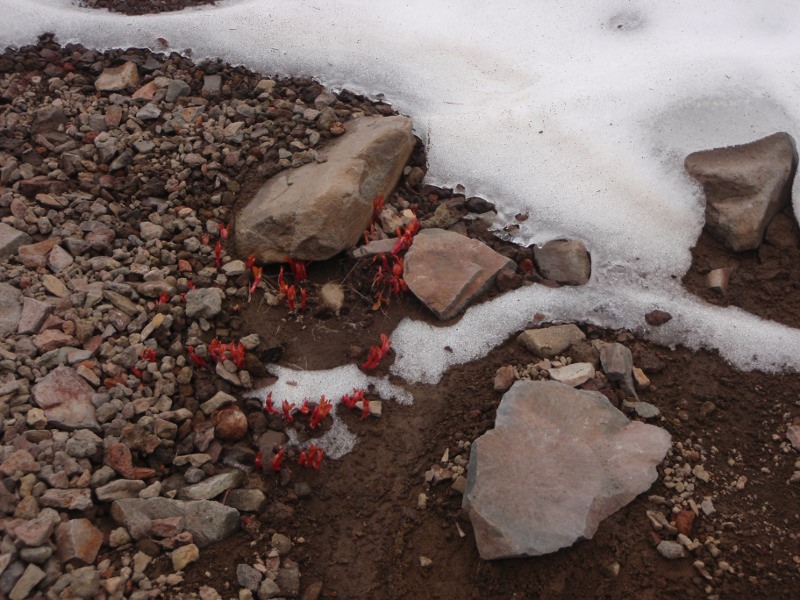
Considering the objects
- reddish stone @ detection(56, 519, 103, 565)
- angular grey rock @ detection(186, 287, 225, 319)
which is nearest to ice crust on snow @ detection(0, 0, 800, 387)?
angular grey rock @ detection(186, 287, 225, 319)

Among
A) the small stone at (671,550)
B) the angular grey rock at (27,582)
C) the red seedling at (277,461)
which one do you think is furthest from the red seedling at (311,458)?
the small stone at (671,550)

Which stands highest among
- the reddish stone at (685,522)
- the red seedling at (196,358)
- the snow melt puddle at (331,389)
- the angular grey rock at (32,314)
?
the angular grey rock at (32,314)

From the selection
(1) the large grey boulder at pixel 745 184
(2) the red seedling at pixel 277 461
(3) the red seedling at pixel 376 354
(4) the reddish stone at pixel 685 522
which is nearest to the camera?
(4) the reddish stone at pixel 685 522

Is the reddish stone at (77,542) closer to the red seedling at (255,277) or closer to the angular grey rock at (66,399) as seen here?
the angular grey rock at (66,399)

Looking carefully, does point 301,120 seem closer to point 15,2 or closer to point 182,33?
point 182,33

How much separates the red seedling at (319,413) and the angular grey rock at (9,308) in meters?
1.61

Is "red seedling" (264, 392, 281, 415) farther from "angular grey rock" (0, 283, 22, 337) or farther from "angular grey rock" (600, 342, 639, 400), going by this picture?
"angular grey rock" (600, 342, 639, 400)

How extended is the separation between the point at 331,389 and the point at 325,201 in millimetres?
1140

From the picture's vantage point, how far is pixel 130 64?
16.8ft

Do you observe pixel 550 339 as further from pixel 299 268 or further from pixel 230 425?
pixel 230 425

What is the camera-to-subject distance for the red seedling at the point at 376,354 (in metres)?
3.84

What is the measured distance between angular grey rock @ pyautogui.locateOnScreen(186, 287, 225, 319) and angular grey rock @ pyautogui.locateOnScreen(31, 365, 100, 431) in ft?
2.26

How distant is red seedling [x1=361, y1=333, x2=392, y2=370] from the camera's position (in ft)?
12.6

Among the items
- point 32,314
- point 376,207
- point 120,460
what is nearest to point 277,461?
point 120,460
